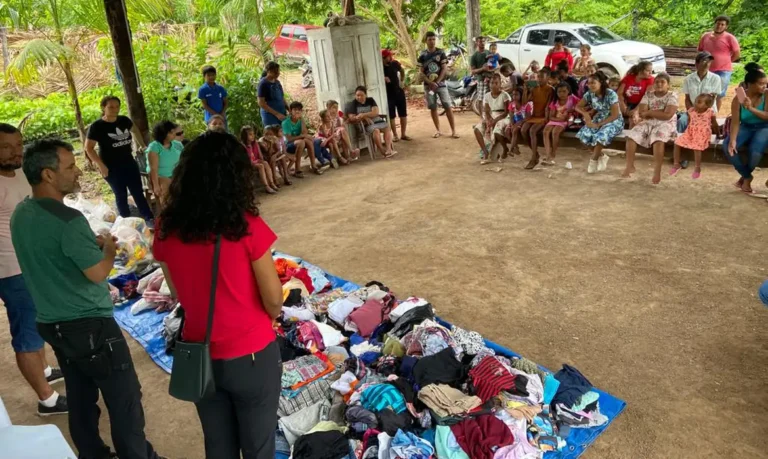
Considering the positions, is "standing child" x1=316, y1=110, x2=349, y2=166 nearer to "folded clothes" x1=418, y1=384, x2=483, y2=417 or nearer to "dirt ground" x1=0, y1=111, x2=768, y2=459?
"dirt ground" x1=0, y1=111, x2=768, y2=459

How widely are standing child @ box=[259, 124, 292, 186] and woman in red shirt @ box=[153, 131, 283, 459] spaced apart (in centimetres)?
601

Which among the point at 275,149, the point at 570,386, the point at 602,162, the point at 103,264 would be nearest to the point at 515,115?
the point at 602,162

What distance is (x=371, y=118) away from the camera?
9.02 meters

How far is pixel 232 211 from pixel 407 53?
1417cm

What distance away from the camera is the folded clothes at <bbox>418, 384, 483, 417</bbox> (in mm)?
3057

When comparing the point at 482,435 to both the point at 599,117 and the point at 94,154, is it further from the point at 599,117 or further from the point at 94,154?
the point at 599,117

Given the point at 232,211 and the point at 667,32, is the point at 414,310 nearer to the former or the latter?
the point at 232,211

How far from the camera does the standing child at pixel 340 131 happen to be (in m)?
8.68

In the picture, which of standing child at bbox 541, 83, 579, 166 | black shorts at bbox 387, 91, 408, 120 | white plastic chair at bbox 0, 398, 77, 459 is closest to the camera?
white plastic chair at bbox 0, 398, 77, 459

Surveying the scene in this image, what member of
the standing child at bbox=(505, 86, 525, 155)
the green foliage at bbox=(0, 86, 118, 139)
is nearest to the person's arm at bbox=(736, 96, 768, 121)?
the standing child at bbox=(505, 86, 525, 155)

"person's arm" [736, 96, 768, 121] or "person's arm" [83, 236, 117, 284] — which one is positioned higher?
"person's arm" [83, 236, 117, 284]

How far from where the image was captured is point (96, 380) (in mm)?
2574

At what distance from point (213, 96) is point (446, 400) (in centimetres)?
642

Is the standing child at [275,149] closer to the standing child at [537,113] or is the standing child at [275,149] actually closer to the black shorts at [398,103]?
the black shorts at [398,103]
